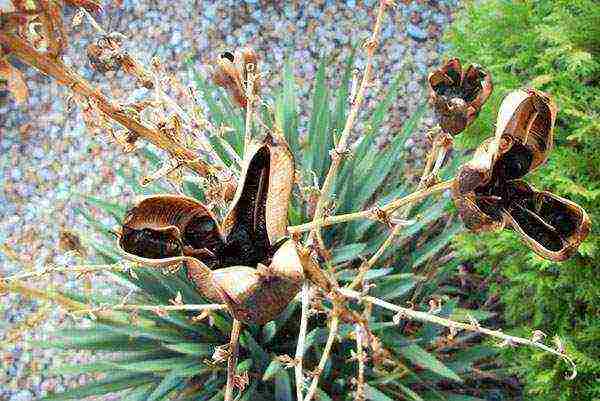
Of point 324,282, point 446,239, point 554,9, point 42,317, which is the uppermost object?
point 554,9

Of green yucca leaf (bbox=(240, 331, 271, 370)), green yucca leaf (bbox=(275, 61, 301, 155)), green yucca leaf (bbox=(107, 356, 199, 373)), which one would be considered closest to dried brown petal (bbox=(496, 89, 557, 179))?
green yucca leaf (bbox=(240, 331, 271, 370))

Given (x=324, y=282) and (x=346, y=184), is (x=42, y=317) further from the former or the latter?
(x=324, y=282)

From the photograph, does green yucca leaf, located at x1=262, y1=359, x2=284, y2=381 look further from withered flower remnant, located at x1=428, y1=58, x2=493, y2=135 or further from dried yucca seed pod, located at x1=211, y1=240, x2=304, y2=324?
dried yucca seed pod, located at x1=211, y1=240, x2=304, y2=324

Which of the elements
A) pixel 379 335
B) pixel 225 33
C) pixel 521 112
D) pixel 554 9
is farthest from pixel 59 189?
pixel 521 112

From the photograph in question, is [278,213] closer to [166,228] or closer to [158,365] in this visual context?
[166,228]

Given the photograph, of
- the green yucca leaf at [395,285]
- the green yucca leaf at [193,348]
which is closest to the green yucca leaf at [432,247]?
the green yucca leaf at [395,285]

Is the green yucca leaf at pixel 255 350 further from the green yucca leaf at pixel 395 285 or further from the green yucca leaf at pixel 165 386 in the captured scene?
the green yucca leaf at pixel 395 285
